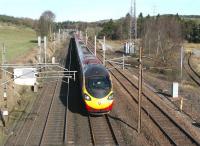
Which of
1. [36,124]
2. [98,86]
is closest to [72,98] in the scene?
[98,86]

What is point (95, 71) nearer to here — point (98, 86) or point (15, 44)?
point (98, 86)

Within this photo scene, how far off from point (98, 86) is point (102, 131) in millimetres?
3700

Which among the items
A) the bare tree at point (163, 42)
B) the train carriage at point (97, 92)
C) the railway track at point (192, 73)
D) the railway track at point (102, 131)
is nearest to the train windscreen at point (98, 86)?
the train carriage at point (97, 92)

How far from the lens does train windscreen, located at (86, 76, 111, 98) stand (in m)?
27.6

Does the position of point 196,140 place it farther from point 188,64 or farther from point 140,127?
point 188,64

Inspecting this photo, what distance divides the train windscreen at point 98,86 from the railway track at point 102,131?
5.73ft

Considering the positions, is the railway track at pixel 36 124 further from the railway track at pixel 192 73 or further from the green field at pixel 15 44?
the railway track at pixel 192 73

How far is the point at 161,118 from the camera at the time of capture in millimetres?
28422

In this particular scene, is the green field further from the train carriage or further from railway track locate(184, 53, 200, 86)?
railway track locate(184, 53, 200, 86)

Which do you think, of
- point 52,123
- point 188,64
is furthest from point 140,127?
point 188,64

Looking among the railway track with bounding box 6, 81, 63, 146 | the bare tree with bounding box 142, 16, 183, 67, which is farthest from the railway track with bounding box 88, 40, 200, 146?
the bare tree with bounding box 142, 16, 183, 67

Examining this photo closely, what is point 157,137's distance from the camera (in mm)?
23906

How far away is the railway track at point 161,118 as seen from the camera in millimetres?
23631

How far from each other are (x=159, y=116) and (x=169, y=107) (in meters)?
3.16
